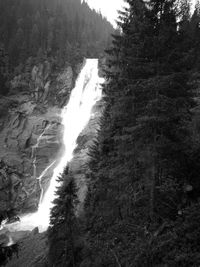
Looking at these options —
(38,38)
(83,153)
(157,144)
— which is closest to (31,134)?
(83,153)

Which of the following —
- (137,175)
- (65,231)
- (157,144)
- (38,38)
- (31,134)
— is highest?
(38,38)

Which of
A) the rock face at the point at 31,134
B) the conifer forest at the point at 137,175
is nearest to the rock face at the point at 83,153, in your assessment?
the conifer forest at the point at 137,175

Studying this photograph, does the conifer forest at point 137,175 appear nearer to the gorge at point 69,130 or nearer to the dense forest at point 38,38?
the gorge at point 69,130

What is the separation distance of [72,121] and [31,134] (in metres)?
7.42

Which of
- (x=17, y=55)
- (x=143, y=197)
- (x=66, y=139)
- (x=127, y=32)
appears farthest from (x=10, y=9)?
(x=143, y=197)

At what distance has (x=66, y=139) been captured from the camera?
4356 centimetres

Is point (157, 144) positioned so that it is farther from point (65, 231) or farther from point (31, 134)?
point (31, 134)

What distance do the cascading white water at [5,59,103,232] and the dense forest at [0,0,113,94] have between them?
6031 mm

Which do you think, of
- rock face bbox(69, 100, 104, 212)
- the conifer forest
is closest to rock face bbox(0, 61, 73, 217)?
the conifer forest

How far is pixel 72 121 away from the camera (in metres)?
46.8

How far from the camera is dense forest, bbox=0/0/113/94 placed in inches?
2293

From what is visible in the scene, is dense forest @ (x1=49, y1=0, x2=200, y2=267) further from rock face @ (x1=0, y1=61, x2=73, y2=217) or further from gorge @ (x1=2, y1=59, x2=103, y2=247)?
rock face @ (x1=0, y1=61, x2=73, y2=217)

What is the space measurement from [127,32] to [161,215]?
8431 millimetres

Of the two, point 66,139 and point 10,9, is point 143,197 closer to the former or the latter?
point 66,139
